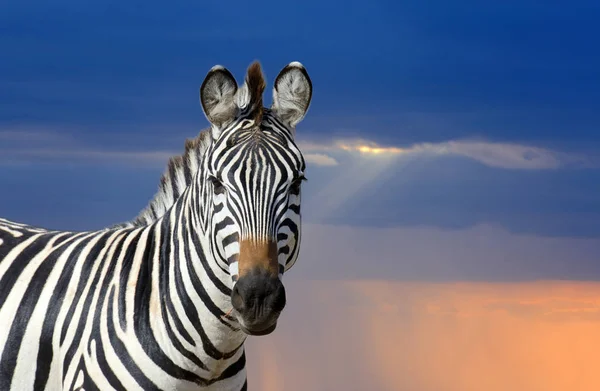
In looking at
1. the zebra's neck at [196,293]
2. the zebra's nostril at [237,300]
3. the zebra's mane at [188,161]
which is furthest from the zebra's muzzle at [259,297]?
the zebra's mane at [188,161]

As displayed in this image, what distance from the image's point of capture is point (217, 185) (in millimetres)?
6352

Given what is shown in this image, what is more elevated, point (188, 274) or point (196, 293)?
point (188, 274)

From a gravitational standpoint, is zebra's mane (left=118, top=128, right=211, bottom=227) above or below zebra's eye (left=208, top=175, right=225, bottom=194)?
above

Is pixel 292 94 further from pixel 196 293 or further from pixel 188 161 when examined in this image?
pixel 196 293

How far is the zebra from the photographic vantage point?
6137 millimetres

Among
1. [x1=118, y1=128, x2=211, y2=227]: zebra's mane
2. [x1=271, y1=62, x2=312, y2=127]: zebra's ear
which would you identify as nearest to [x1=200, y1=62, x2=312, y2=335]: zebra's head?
[x1=271, y1=62, x2=312, y2=127]: zebra's ear

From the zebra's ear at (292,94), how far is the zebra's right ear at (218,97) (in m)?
0.37

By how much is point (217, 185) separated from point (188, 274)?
2.98 feet

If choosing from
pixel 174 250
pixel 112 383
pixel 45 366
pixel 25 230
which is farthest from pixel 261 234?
pixel 25 230

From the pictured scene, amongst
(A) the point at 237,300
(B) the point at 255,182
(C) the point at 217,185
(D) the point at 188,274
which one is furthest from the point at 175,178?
(A) the point at 237,300

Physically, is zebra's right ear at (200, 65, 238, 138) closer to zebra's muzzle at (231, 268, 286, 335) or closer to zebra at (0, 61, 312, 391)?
zebra at (0, 61, 312, 391)

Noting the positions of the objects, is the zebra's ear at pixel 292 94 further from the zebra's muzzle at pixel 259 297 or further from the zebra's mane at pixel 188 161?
the zebra's muzzle at pixel 259 297

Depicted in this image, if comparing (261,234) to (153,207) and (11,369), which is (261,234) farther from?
(11,369)

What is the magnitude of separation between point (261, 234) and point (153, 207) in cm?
233
